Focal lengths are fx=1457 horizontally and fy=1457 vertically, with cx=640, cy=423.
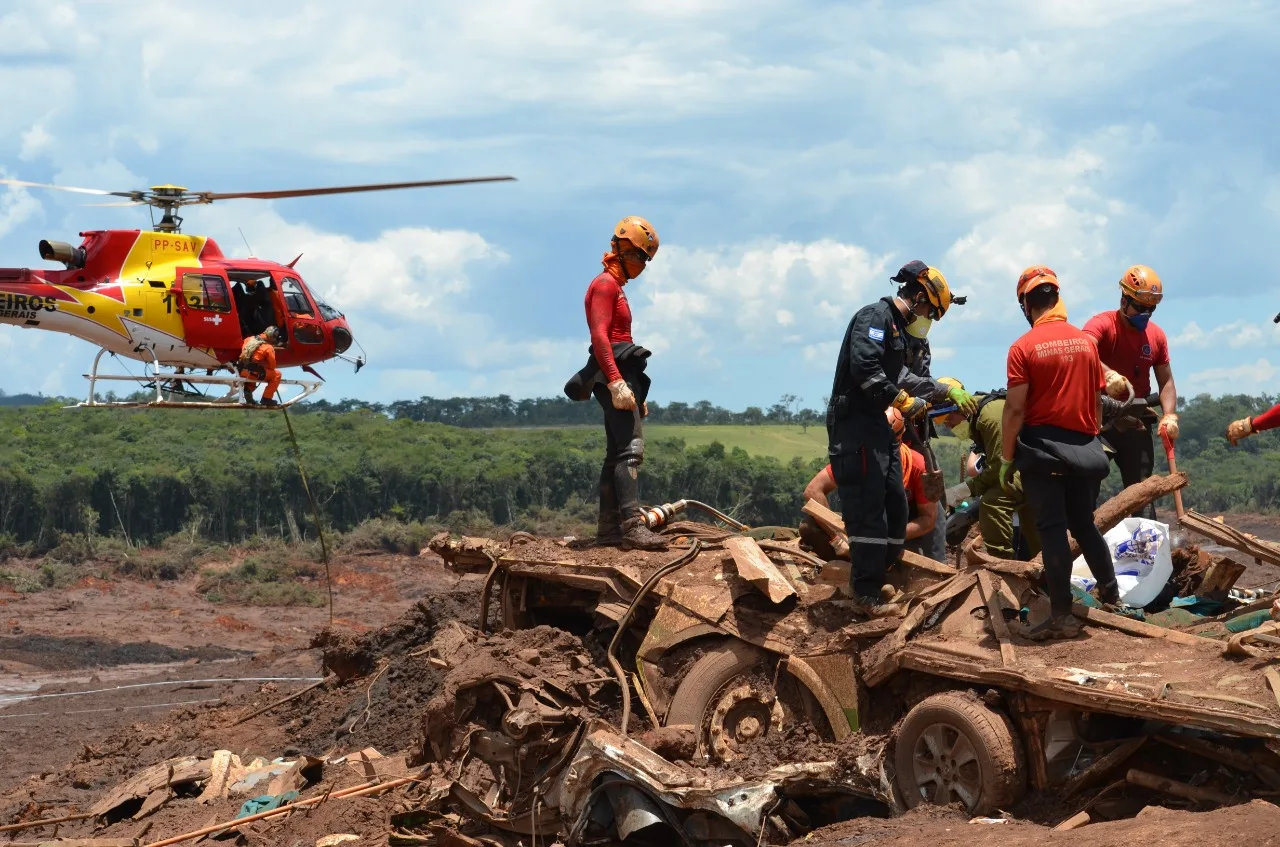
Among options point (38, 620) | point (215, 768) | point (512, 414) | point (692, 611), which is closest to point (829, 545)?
point (692, 611)

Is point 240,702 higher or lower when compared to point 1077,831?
lower

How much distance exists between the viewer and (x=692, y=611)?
9164 millimetres

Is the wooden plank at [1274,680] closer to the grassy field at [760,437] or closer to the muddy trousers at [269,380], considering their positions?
the muddy trousers at [269,380]

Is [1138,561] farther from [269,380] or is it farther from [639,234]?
[269,380]

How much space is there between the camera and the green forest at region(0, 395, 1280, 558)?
120 feet

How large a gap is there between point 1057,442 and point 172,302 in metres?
15.9

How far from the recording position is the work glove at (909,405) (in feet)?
28.1

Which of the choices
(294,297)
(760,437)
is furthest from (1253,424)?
(760,437)

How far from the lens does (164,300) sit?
20766 millimetres

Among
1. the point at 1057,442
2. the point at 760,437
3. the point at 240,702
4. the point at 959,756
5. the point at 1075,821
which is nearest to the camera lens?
the point at 1075,821

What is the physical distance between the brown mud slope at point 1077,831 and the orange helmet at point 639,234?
4.60 metres

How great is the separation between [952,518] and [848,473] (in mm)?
3204

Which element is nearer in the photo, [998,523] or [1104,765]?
[1104,765]

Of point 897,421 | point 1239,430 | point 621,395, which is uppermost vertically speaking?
point 621,395
